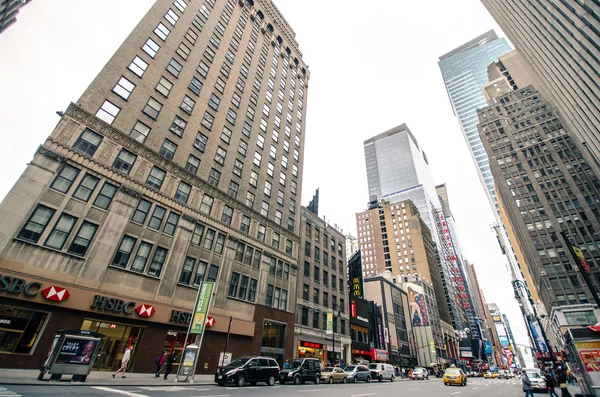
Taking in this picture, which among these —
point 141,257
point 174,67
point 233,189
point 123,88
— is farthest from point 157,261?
point 174,67

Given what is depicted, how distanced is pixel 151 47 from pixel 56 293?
2595cm

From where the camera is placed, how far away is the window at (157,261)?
76.4 feet

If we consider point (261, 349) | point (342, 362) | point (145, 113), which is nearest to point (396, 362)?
point (342, 362)

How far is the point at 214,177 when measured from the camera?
104ft

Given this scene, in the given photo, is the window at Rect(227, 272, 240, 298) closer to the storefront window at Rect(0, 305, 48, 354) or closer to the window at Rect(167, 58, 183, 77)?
the storefront window at Rect(0, 305, 48, 354)

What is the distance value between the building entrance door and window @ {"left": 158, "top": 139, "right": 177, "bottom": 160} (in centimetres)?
1527

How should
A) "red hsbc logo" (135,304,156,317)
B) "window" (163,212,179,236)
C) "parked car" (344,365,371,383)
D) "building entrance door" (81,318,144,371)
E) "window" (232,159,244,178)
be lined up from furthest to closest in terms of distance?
"window" (232,159,244,178) < "parked car" (344,365,371,383) < "window" (163,212,179,236) < "red hsbc logo" (135,304,156,317) < "building entrance door" (81,318,144,371)

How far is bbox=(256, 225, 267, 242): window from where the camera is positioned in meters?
34.7

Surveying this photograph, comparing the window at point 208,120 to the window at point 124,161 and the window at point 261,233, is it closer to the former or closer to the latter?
the window at point 124,161

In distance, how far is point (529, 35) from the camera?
1310 inches

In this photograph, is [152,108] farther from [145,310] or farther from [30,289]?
[145,310]

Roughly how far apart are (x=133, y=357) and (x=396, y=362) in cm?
6281

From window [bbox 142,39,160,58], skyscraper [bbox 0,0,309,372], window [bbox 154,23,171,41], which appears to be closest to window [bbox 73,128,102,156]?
skyscraper [bbox 0,0,309,372]

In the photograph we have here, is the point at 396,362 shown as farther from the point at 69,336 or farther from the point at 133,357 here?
the point at 69,336
